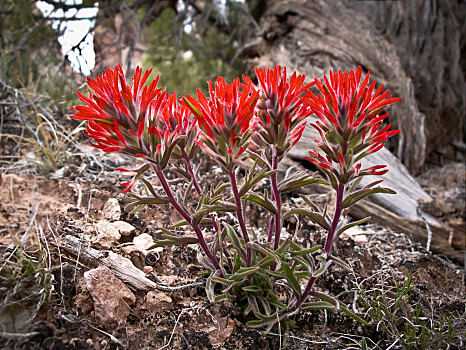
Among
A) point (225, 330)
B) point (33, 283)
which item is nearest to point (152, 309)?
point (225, 330)

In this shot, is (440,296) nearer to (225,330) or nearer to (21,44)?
(225,330)

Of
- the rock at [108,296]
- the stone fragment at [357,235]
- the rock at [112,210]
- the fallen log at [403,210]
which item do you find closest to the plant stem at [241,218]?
the rock at [108,296]

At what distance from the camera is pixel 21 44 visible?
449cm

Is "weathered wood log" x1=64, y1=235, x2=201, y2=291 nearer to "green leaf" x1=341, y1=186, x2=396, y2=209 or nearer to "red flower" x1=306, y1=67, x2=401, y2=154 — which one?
"green leaf" x1=341, y1=186, x2=396, y2=209

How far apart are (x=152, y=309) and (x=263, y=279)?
1.67 ft

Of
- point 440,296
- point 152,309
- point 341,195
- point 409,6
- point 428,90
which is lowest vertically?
point 152,309

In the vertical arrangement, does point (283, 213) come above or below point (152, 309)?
above

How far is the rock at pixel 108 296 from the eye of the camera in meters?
1.52

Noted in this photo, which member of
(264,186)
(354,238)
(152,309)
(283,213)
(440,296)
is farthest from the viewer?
(264,186)

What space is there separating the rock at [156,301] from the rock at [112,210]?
63cm

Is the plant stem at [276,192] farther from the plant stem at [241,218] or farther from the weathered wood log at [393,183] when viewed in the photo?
the weathered wood log at [393,183]

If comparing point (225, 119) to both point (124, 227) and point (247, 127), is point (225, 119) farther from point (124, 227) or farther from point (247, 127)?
point (124, 227)

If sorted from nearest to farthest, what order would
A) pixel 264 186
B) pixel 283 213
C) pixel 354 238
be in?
pixel 283 213 → pixel 354 238 → pixel 264 186

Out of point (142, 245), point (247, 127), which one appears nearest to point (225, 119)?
point (247, 127)
